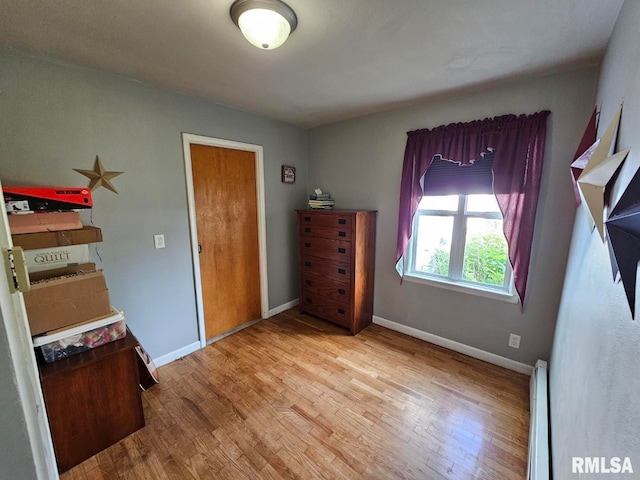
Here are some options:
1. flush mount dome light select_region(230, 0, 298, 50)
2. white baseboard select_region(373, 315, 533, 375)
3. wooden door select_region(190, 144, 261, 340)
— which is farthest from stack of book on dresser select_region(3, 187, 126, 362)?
white baseboard select_region(373, 315, 533, 375)

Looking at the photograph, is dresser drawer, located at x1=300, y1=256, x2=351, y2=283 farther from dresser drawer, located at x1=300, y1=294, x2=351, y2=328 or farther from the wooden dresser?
dresser drawer, located at x1=300, y1=294, x2=351, y2=328

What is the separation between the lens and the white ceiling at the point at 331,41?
117 cm

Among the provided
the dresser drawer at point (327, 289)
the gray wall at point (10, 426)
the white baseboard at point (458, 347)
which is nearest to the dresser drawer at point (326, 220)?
the dresser drawer at point (327, 289)

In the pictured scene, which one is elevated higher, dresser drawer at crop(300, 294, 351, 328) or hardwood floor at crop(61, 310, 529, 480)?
dresser drawer at crop(300, 294, 351, 328)

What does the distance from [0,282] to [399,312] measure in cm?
276

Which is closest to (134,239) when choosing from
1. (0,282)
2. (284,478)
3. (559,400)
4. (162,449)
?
(162,449)

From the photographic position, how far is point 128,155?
1937mm

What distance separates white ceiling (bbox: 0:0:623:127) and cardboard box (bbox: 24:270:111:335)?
4.17 ft

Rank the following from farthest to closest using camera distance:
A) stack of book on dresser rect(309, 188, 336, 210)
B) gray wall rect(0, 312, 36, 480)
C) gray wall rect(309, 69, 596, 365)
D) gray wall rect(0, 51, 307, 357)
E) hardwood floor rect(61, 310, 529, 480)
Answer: stack of book on dresser rect(309, 188, 336, 210), gray wall rect(309, 69, 596, 365), gray wall rect(0, 51, 307, 357), hardwood floor rect(61, 310, 529, 480), gray wall rect(0, 312, 36, 480)

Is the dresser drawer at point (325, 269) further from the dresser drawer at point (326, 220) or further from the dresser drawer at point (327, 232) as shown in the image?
the dresser drawer at point (326, 220)

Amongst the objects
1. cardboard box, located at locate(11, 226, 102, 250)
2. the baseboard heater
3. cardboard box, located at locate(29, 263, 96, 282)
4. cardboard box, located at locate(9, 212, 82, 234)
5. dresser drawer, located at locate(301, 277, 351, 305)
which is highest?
cardboard box, located at locate(9, 212, 82, 234)

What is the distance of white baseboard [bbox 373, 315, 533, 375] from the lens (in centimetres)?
214

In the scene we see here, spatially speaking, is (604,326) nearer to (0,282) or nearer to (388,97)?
(0,282)

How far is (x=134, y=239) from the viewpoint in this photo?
6.61 feet
